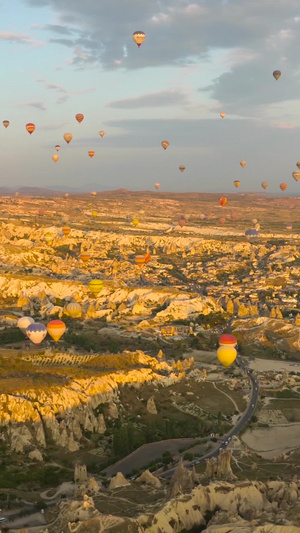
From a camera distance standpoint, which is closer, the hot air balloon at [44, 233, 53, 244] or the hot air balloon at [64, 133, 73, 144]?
the hot air balloon at [64, 133, 73, 144]

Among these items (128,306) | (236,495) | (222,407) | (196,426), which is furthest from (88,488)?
(128,306)

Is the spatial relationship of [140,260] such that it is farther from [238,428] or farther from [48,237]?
[238,428]

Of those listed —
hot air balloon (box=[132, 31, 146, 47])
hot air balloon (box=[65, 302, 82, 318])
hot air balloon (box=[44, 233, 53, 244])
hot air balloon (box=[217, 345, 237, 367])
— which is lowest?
hot air balloon (box=[65, 302, 82, 318])

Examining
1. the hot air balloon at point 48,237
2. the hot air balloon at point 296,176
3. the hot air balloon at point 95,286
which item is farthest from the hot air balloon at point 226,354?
the hot air balloon at point 48,237

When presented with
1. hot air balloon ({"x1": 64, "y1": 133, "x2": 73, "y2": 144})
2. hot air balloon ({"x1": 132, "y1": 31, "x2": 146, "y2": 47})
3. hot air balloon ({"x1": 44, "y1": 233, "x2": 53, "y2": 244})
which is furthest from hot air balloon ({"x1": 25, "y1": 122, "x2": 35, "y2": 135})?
hot air balloon ({"x1": 44, "y1": 233, "x2": 53, "y2": 244})

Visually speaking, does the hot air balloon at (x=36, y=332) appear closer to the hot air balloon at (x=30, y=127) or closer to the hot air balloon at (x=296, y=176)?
the hot air balloon at (x=30, y=127)

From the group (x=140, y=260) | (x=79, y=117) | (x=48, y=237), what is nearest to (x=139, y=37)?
A: (x=79, y=117)

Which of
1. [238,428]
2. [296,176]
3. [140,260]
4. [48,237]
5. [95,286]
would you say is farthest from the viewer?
[48,237]

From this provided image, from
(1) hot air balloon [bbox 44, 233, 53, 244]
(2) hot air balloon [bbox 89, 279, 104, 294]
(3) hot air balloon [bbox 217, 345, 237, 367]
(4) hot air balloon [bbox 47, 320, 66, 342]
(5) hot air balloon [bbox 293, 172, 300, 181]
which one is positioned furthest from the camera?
(1) hot air balloon [bbox 44, 233, 53, 244]

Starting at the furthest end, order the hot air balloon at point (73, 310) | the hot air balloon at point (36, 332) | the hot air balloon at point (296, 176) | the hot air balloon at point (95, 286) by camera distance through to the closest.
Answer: the hot air balloon at point (296, 176) < the hot air balloon at point (95, 286) < the hot air balloon at point (73, 310) < the hot air balloon at point (36, 332)

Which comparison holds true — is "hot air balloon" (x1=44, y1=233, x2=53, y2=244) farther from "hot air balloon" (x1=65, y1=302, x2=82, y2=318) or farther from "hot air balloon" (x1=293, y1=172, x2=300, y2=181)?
"hot air balloon" (x1=65, y1=302, x2=82, y2=318)
